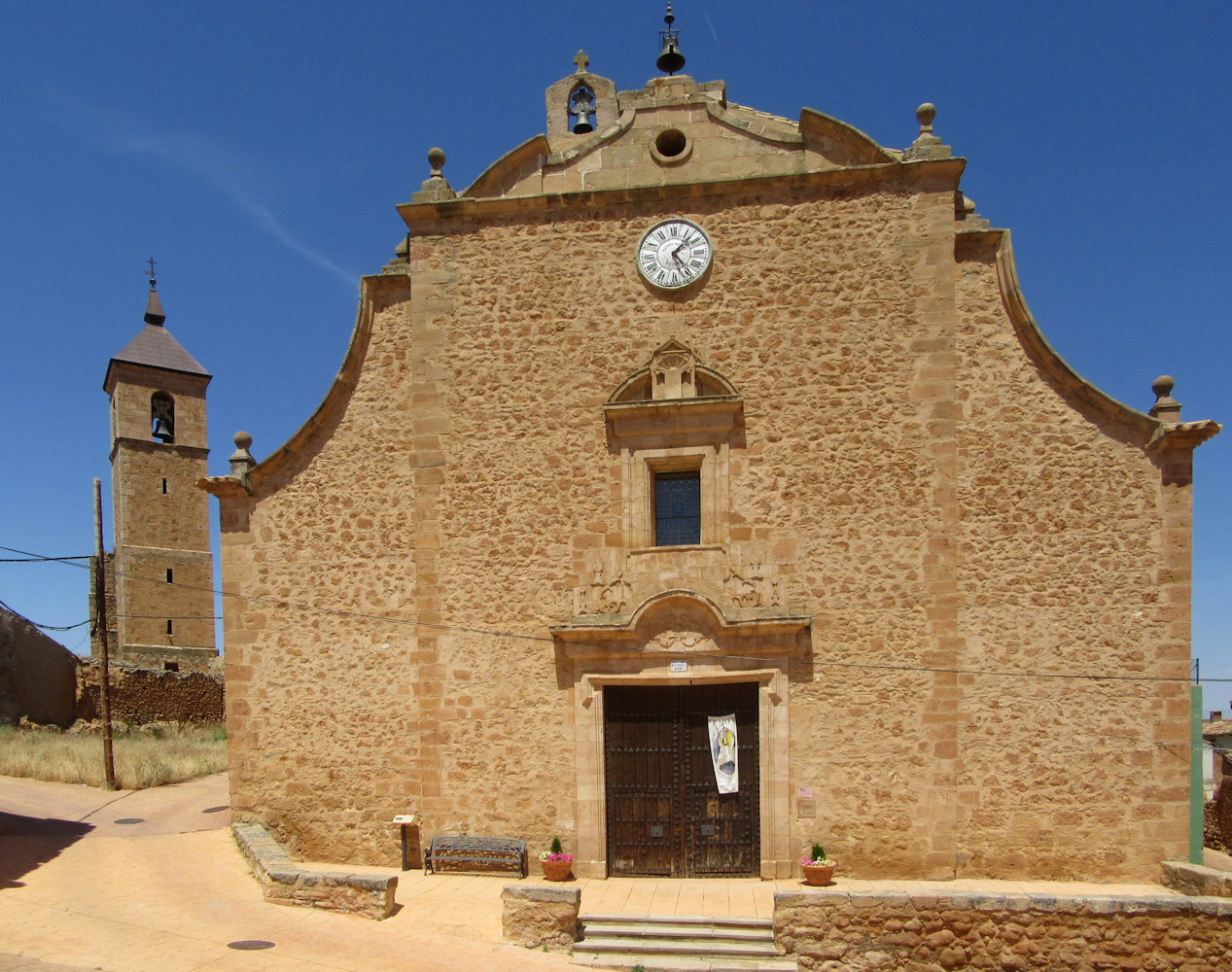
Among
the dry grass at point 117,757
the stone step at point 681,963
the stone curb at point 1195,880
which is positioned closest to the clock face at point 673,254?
the stone step at point 681,963

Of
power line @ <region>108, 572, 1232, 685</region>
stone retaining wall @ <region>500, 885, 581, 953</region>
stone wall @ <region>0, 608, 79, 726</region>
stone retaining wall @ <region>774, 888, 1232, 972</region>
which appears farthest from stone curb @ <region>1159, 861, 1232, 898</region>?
stone wall @ <region>0, 608, 79, 726</region>

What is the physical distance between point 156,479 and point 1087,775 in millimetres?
34492

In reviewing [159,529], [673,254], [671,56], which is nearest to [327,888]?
[673,254]

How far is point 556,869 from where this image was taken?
10.8 m

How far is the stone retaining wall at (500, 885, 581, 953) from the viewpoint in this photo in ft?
29.8

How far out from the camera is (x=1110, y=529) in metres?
10.9

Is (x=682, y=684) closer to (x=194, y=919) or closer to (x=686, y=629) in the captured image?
(x=686, y=629)

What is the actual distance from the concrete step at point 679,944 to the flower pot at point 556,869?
138 cm

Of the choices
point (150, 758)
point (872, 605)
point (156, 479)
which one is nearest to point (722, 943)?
point (872, 605)

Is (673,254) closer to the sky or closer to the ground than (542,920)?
closer to the sky

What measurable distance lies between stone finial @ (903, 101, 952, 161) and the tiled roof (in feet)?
107

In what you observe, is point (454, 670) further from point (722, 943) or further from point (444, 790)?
point (722, 943)

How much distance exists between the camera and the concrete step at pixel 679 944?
8891mm

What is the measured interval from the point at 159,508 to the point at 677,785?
99.9 ft
